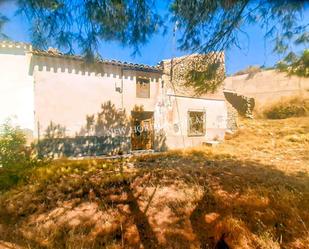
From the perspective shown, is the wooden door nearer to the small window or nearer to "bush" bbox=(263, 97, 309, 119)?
the small window

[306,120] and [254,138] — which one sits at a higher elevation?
[306,120]

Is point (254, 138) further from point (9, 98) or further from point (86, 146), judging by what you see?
point (9, 98)

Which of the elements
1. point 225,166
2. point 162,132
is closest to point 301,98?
point 162,132

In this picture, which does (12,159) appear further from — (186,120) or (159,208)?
(186,120)

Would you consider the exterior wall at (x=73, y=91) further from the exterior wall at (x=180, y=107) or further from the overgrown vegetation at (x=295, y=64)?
the overgrown vegetation at (x=295, y=64)

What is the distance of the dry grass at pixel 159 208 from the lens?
158 inches

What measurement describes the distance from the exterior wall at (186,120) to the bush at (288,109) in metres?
5.18

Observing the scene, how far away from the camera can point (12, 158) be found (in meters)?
7.25

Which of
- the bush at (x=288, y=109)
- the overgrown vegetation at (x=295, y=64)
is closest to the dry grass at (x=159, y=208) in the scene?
the overgrown vegetation at (x=295, y=64)

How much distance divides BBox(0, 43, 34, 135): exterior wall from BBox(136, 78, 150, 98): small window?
5.01m

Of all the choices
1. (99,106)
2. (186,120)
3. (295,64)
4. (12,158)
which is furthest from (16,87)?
(295,64)

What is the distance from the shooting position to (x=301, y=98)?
16656 mm

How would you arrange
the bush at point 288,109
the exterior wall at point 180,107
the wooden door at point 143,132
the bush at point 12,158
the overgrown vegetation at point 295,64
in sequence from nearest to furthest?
the overgrown vegetation at point 295,64, the bush at point 12,158, the wooden door at point 143,132, the exterior wall at point 180,107, the bush at point 288,109

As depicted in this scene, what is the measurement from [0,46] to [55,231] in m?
9.00
